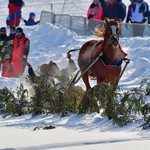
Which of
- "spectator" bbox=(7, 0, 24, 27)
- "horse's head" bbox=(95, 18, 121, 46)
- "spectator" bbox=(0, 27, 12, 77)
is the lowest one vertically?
"spectator" bbox=(0, 27, 12, 77)

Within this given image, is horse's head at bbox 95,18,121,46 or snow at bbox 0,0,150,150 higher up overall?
horse's head at bbox 95,18,121,46

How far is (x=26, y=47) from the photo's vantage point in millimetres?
21078

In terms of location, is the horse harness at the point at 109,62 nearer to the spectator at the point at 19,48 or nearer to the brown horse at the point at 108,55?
the brown horse at the point at 108,55

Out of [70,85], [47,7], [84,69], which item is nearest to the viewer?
[70,85]

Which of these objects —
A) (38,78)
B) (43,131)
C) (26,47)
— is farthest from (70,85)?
(26,47)

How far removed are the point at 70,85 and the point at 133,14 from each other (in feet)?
36.6

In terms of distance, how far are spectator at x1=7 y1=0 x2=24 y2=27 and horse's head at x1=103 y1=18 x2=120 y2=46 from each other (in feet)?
45.9

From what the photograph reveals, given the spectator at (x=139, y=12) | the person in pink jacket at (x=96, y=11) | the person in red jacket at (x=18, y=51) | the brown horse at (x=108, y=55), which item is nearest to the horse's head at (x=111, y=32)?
the brown horse at (x=108, y=55)

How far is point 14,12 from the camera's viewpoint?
28578 millimetres

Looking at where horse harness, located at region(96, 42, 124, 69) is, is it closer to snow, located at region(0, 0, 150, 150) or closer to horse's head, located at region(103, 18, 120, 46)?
horse's head, located at region(103, 18, 120, 46)

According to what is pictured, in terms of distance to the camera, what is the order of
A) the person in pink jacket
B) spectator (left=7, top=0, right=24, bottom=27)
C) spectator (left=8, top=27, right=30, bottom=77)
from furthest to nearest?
spectator (left=7, top=0, right=24, bottom=27) < the person in pink jacket < spectator (left=8, top=27, right=30, bottom=77)

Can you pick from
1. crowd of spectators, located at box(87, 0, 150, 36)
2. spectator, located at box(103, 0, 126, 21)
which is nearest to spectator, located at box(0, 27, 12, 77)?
crowd of spectators, located at box(87, 0, 150, 36)

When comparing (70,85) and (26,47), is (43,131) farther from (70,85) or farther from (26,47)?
(26,47)

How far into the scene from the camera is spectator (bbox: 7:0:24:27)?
92.9ft
